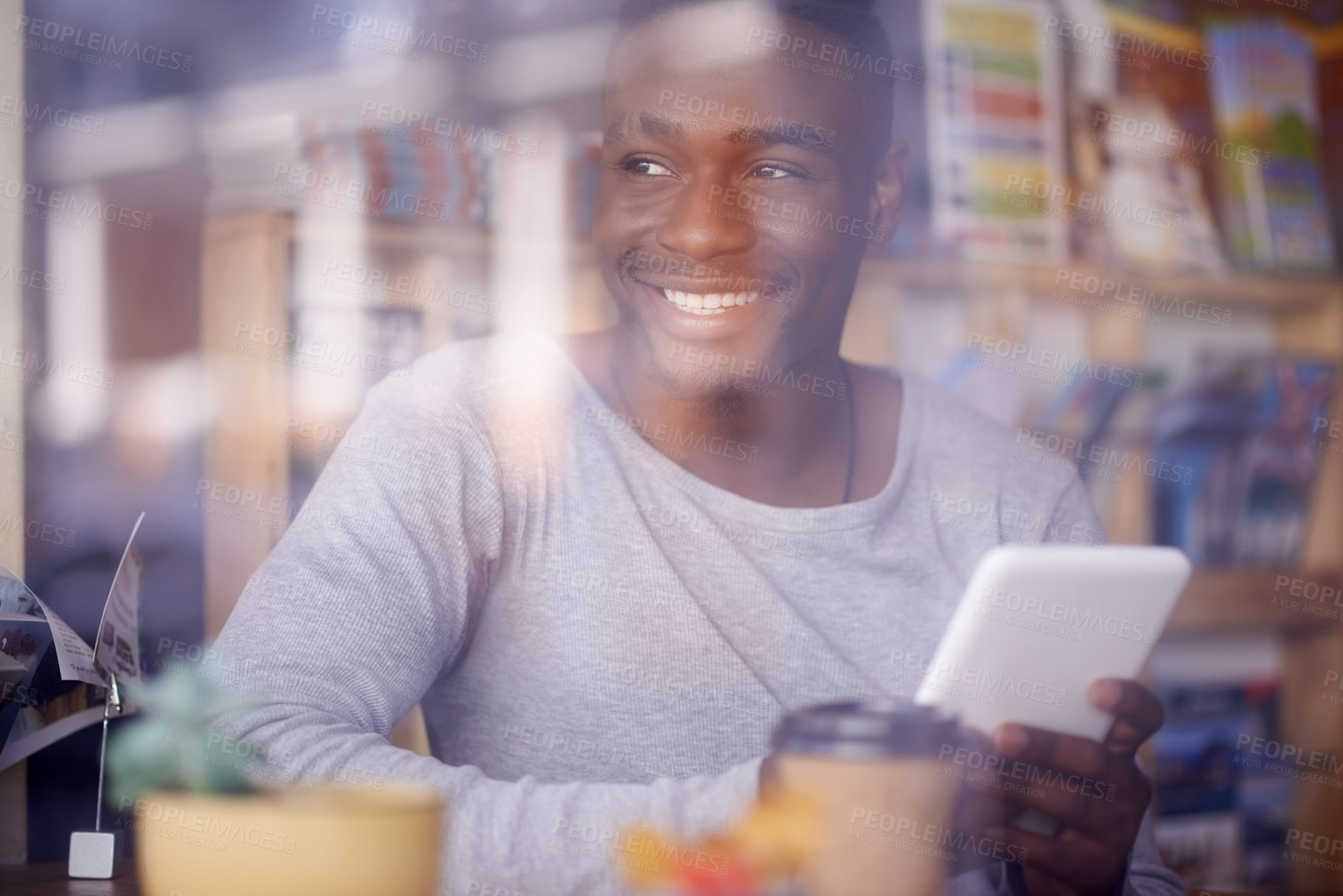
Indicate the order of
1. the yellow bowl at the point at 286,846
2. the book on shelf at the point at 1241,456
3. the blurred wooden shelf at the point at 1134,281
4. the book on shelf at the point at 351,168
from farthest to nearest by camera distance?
the book on shelf at the point at 1241,456, the blurred wooden shelf at the point at 1134,281, the book on shelf at the point at 351,168, the yellow bowl at the point at 286,846

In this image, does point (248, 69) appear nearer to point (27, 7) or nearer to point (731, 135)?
point (27, 7)

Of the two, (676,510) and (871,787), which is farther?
(676,510)

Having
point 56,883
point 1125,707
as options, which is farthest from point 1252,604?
point 56,883

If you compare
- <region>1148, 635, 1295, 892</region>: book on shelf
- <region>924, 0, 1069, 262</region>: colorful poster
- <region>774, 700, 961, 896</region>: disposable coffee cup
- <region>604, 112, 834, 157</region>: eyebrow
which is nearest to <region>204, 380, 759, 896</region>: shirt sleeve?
<region>774, 700, 961, 896</region>: disposable coffee cup

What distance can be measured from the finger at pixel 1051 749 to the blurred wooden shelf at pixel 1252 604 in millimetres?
781

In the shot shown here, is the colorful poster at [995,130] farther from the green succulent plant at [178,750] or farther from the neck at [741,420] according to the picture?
the green succulent plant at [178,750]

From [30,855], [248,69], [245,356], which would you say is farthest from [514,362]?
[30,855]

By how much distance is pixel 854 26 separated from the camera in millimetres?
1371

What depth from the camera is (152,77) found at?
3.89 feet

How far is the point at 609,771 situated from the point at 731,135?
61 cm

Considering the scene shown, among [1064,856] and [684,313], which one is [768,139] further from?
[1064,856]

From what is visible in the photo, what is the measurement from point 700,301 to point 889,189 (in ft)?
1.00

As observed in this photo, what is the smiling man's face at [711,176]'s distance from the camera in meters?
1.27

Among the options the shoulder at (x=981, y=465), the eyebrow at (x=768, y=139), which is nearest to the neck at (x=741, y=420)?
the shoulder at (x=981, y=465)
